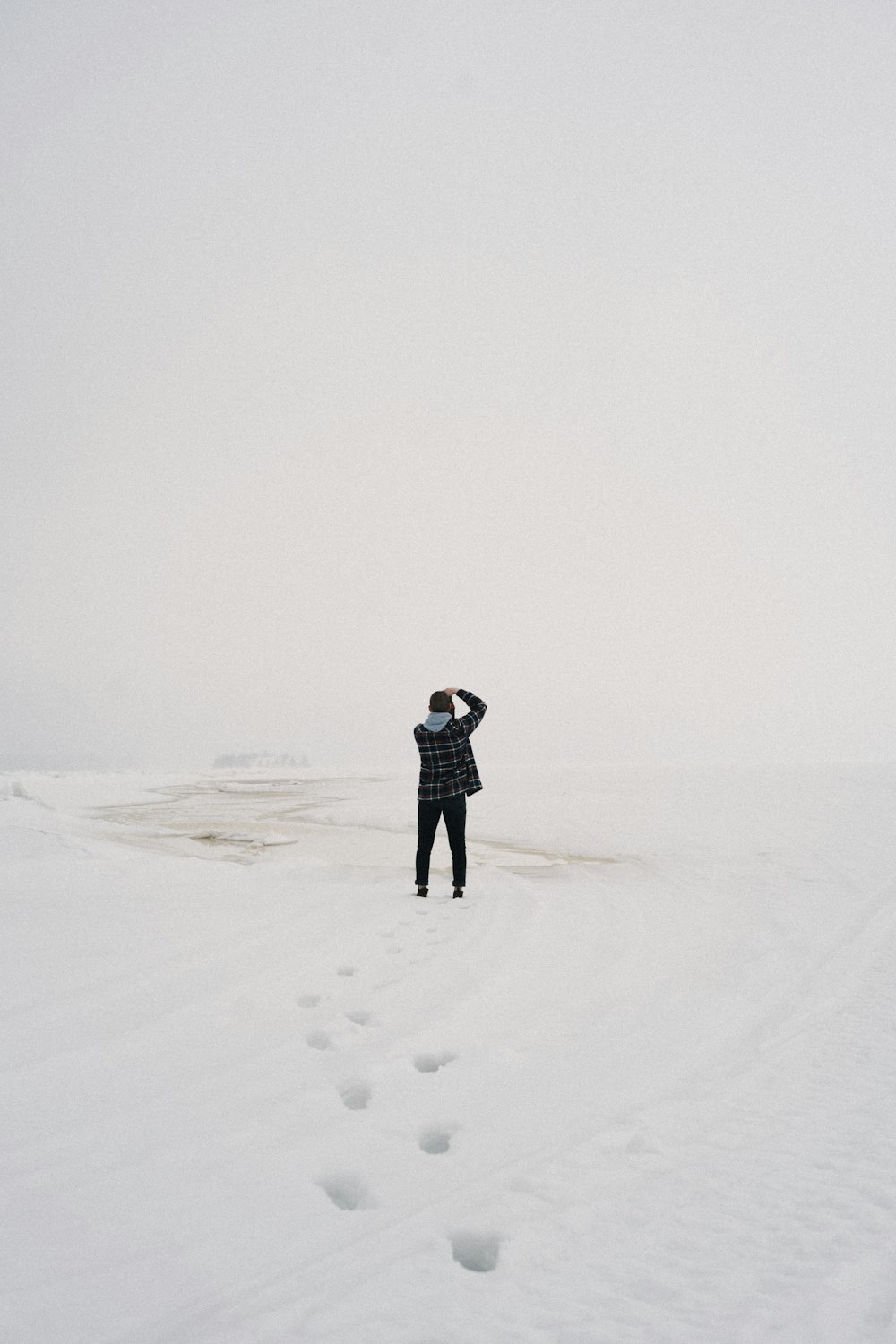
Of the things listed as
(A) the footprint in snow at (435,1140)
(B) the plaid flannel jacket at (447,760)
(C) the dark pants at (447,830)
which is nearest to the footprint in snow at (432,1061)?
(A) the footprint in snow at (435,1140)

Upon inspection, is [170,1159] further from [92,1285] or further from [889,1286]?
[889,1286]

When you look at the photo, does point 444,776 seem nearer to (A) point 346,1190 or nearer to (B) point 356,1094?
(B) point 356,1094

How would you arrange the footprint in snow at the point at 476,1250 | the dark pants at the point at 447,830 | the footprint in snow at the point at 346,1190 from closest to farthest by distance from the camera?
the footprint in snow at the point at 476,1250 < the footprint in snow at the point at 346,1190 < the dark pants at the point at 447,830

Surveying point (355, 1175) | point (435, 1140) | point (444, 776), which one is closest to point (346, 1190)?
point (355, 1175)

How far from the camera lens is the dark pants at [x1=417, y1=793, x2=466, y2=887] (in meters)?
6.25

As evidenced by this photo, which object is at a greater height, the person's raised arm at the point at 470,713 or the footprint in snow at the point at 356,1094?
the person's raised arm at the point at 470,713

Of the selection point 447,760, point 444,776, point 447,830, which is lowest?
point 447,830

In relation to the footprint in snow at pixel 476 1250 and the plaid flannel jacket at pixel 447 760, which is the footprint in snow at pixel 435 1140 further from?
the plaid flannel jacket at pixel 447 760

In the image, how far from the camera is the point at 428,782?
6.43 m

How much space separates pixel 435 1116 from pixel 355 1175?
416mm

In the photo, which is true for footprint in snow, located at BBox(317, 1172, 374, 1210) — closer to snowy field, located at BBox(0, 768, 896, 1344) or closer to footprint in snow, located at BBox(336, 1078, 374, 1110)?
snowy field, located at BBox(0, 768, 896, 1344)

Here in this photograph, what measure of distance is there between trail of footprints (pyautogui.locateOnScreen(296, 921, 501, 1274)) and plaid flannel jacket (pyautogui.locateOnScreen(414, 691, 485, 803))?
2902mm

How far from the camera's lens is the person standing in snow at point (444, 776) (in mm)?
6289

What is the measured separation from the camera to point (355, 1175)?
81.5 inches
